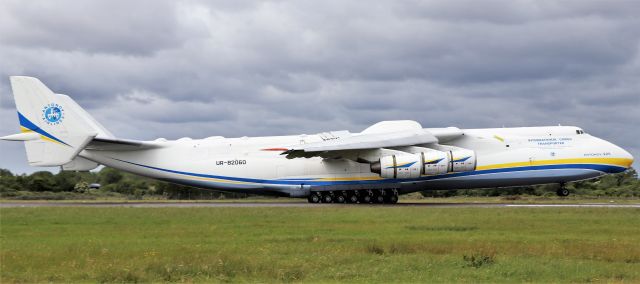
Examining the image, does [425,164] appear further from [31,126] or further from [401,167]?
[31,126]

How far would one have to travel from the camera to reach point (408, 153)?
1287 inches

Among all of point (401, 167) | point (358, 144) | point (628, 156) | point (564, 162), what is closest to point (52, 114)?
point (358, 144)

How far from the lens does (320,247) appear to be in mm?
15383

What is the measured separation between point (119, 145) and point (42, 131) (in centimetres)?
→ 350

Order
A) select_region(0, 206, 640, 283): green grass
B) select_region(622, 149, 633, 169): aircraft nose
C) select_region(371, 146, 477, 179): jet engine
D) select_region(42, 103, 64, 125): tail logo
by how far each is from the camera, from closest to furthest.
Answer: select_region(0, 206, 640, 283): green grass → select_region(371, 146, 477, 179): jet engine → select_region(42, 103, 64, 125): tail logo → select_region(622, 149, 633, 169): aircraft nose

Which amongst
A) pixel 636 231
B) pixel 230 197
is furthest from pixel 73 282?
pixel 230 197

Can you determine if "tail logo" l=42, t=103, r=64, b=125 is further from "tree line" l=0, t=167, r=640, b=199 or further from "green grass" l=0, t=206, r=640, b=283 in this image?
"tree line" l=0, t=167, r=640, b=199

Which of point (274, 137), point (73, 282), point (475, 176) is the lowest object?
point (73, 282)

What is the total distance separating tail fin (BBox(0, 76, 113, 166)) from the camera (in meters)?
33.1

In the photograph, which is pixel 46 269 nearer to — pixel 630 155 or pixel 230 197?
pixel 630 155

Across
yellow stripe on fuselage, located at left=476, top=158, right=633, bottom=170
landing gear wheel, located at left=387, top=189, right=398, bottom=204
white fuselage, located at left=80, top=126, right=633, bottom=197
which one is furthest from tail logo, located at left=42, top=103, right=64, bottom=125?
yellow stripe on fuselage, located at left=476, top=158, right=633, bottom=170

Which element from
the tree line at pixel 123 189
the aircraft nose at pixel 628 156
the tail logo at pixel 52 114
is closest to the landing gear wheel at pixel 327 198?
the tail logo at pixel 52 114

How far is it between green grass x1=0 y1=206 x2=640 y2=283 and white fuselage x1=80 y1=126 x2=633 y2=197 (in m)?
8.14

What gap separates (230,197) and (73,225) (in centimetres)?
3000
